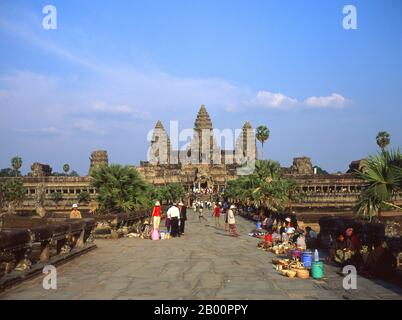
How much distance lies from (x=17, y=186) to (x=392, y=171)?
52763 mm

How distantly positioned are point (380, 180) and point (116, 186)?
15418mm

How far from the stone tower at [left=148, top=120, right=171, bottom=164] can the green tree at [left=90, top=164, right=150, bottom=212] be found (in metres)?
91.3

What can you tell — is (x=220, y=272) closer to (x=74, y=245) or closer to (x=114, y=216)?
(x=74, y=245)

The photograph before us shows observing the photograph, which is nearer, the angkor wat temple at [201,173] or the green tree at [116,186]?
the green tree at [116,186]

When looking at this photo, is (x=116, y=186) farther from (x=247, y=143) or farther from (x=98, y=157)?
(x=247, y=143)

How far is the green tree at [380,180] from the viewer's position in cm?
1158

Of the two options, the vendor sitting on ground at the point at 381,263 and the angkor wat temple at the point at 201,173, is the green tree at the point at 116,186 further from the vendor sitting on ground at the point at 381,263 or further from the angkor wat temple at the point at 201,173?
the angkor wat temple at the point at 201,173

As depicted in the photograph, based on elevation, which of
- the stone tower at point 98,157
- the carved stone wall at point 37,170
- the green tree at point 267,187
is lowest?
the green tree at point 267,187

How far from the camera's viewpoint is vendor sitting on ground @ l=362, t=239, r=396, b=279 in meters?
9.72

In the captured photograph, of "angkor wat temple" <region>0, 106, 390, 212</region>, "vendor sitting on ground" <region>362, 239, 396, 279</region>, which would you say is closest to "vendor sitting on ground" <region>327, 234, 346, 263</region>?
"vendor sitting on ground" <region>362, 239, 396, 279</region>

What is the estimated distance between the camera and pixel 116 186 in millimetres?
24609

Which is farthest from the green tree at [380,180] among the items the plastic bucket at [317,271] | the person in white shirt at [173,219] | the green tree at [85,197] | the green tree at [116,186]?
the green tree at [85,197]

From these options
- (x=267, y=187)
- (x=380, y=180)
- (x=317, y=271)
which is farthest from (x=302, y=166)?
(x=317, y=271)

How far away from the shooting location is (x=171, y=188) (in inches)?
2672
